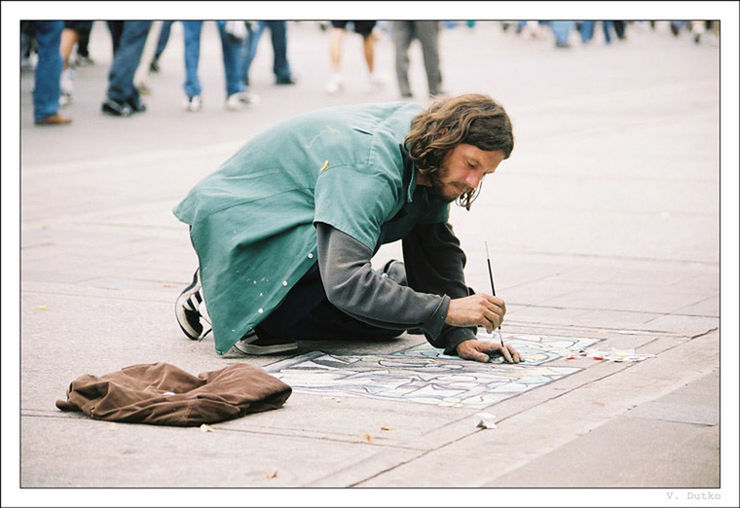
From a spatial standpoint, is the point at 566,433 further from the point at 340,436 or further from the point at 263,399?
the point at 263,399

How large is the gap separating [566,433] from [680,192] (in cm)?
486

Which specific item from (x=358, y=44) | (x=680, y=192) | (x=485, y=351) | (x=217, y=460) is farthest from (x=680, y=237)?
(x=358, y=44)

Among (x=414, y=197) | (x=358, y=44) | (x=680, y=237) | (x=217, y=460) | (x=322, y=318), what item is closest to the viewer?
(x=217, y=460)

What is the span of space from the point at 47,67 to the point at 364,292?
706 centimetres

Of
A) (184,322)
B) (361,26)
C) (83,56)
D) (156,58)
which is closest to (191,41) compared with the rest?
(361,26)

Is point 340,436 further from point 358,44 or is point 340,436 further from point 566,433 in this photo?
point 358,44

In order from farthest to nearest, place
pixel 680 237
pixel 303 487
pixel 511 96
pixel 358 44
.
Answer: pixel 358 44 → pixel 511 96 → pixel 680 237 → pixel 303 487

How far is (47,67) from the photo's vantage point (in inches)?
403

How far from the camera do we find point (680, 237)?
6.64 m

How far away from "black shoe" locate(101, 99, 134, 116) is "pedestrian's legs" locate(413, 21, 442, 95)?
2.93 meters

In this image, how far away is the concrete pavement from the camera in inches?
125

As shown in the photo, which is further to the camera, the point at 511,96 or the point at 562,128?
the point at 511,96

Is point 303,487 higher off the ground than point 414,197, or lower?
lower

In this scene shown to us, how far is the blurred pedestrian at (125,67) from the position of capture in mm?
10992
